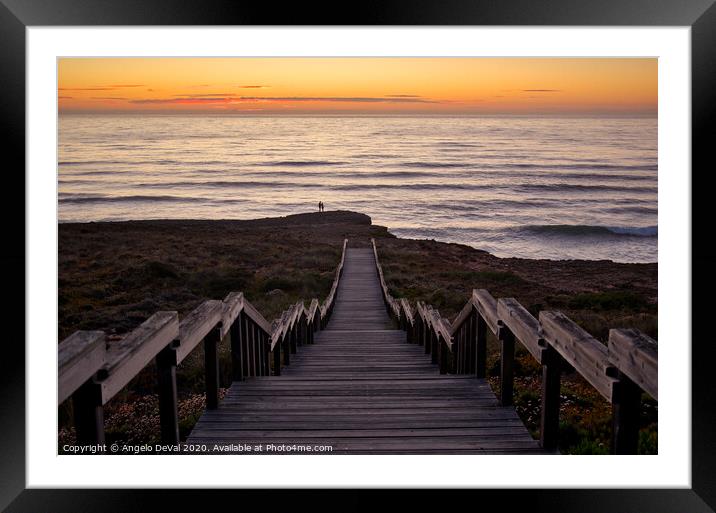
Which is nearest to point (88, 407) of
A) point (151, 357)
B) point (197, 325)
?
point (151, 357)

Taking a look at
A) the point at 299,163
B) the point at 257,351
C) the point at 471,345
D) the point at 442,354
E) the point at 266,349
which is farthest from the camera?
the point at 299,163

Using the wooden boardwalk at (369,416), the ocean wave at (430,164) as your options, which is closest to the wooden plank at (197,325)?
the wooden boardwalk at (369,416)

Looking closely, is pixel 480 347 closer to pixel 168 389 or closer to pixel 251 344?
pixel 251 344

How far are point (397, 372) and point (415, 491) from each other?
290 cm

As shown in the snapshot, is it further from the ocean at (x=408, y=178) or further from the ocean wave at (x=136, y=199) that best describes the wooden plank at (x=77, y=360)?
the ocean wave at (x=136, y=199)

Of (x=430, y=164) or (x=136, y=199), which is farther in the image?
(x=430, y=164)

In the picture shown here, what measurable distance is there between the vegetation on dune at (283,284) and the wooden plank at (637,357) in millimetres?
2606

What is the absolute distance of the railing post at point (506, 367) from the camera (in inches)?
167

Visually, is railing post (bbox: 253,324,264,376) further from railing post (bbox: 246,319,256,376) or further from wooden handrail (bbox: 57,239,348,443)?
wooden handrail (bbox: 57,239,348,443)

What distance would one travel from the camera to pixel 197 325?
12.5 ft

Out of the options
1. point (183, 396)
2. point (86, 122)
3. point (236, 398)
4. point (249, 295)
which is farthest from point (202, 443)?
point (86, 122)

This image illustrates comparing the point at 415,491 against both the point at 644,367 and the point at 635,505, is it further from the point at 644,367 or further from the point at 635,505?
the point at 644,367

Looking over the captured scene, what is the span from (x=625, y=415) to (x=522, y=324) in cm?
98

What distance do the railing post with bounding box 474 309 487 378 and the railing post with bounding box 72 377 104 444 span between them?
9.60 feet
